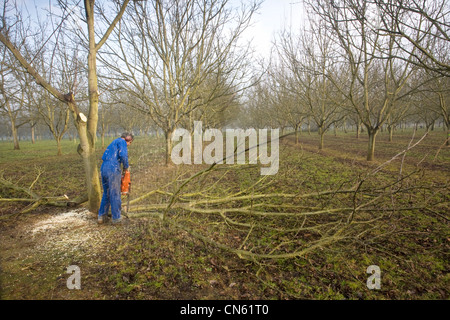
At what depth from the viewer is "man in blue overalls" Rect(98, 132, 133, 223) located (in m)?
4.04

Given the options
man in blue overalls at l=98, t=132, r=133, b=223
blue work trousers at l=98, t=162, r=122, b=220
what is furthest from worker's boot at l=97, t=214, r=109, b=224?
blue work trousers at l=98, t=162, r=122, b=220

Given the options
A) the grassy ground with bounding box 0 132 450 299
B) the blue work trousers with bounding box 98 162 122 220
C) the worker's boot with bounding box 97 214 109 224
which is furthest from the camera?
the worker's boot with bounding box 97 214 109 224

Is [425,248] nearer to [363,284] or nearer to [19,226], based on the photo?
[363,284]

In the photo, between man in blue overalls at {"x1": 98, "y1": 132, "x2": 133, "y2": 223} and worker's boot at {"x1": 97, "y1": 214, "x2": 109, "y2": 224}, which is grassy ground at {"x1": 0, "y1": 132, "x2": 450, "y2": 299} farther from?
man in blue overalls at {"x1": 98, "y1": 132, "x2": 133, "y2": 223}

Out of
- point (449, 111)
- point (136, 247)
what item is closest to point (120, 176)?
point (136, 247)

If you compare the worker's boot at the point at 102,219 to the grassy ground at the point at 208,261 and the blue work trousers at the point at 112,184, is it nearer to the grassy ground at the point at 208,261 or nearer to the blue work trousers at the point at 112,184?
the grassy ground at the point at 208,261

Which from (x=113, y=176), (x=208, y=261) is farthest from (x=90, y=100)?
(x=208, y=261)

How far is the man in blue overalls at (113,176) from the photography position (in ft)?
13.3

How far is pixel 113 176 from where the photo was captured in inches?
159

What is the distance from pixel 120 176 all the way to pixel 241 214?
2.53 m

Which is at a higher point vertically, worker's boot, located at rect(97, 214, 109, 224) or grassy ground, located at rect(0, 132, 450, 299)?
worker's boot, located at rect(97, 214, 109, 224)

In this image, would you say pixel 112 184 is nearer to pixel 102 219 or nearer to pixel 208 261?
pixel 102 219

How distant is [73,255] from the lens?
3.27m

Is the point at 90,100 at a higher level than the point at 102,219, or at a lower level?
higher
